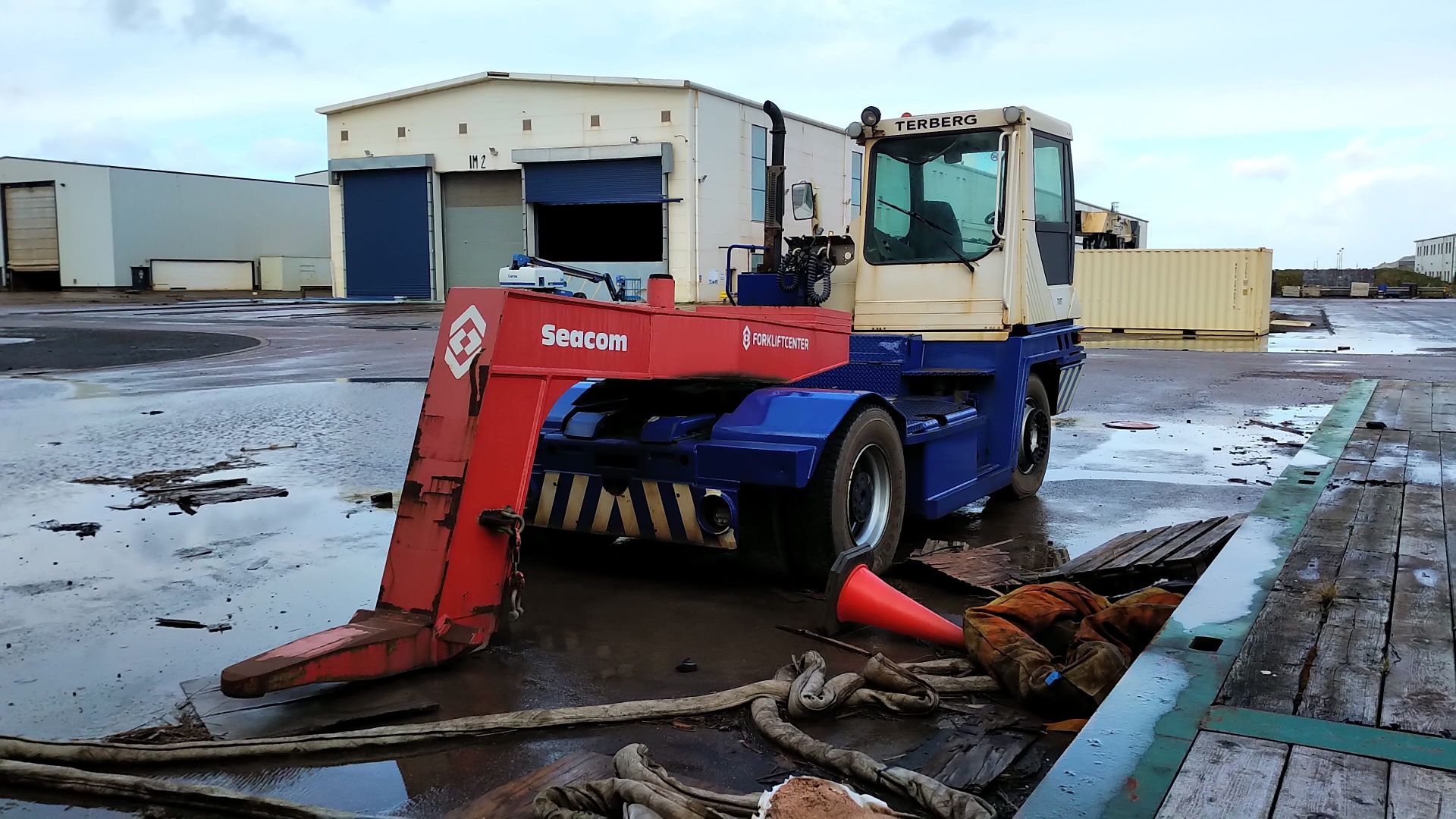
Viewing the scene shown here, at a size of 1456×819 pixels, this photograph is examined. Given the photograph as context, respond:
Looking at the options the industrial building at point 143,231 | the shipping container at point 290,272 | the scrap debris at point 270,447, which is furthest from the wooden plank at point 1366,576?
the shipping container at point 290,272

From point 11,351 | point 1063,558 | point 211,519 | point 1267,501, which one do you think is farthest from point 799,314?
point 11,351

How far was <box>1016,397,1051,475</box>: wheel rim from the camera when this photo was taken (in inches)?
345

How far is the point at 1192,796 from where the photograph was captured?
2756mm

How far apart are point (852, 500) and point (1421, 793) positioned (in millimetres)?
3770

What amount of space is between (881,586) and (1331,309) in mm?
52029

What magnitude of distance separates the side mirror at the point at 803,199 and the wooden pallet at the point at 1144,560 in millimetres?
2848

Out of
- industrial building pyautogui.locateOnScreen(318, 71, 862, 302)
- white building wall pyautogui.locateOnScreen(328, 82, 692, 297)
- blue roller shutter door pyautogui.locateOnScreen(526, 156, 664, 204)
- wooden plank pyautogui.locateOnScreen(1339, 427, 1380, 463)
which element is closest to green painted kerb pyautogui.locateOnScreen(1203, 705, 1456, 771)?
wooden plank pyautogui.locateOnScreen(1339, 427, 1380, 463)

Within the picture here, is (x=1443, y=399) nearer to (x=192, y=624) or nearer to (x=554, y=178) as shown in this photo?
(x=192, y=624)

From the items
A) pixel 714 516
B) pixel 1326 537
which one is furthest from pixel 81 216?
pixel 1326 537

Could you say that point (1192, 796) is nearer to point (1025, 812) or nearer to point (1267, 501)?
point (1025, 812)

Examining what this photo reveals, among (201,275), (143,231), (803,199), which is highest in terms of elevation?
(143,231)

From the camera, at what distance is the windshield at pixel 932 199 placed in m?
7.89

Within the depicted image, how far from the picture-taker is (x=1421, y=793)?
2.73 metres

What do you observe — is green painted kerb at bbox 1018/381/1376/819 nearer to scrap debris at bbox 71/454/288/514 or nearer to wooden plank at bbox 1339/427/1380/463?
wooden plank at bbox 1339/427/1380/463
